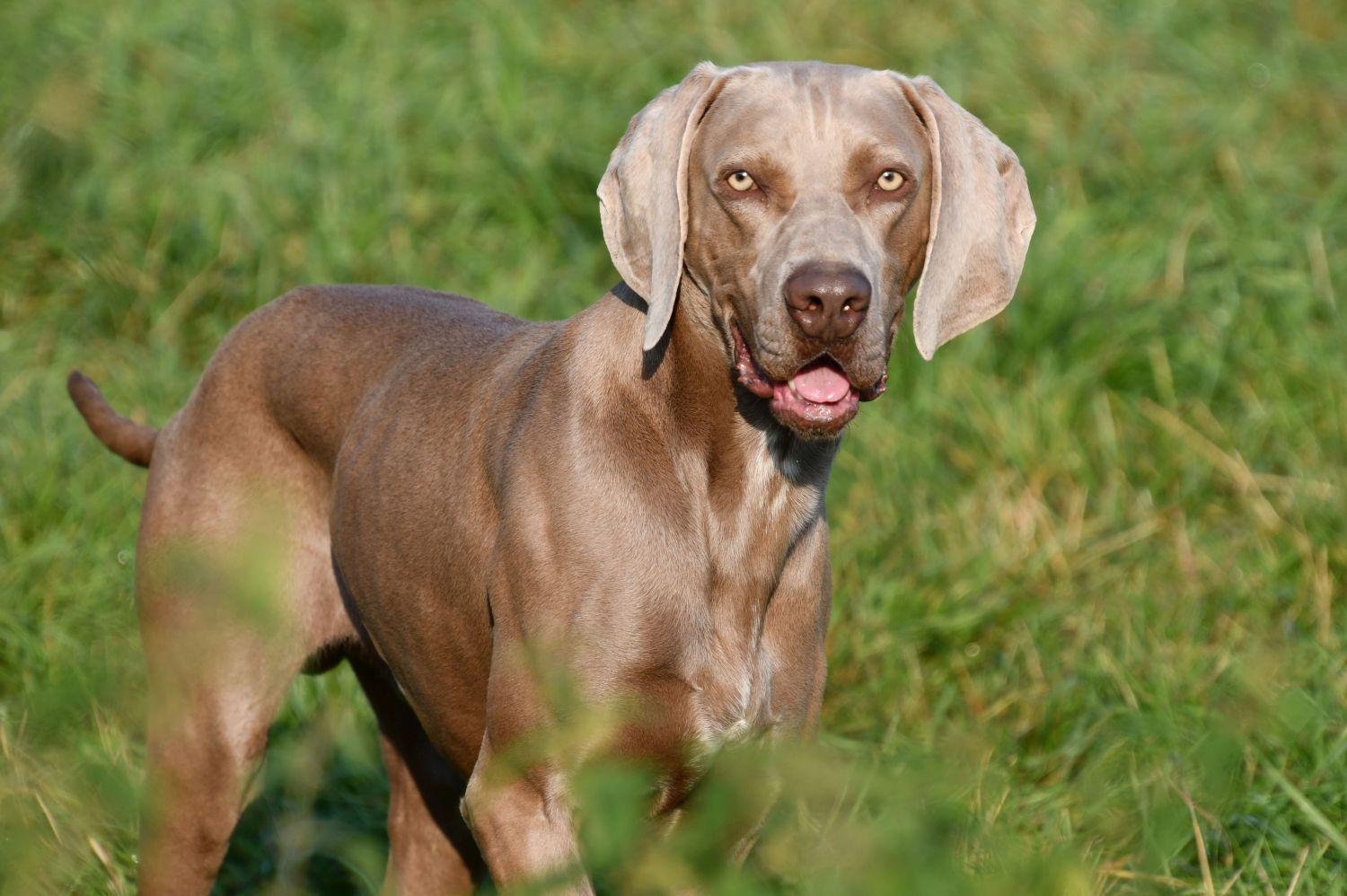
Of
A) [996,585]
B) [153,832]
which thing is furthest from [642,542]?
[996,585]

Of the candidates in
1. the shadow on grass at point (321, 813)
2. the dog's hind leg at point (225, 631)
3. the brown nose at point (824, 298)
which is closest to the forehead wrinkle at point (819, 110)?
the brown nose at point (824, 298)

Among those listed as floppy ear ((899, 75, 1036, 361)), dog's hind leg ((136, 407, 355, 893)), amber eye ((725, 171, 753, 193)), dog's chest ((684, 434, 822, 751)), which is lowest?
dog's hind leg ((136, 407, 355, 893))

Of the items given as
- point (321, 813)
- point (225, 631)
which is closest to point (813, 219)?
point (225, 631)

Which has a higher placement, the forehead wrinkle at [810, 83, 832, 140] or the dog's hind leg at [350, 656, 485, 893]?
the forehead wrinkle at [810, 83, 832, 140]

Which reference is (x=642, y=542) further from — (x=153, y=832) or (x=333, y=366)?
(x=153, y=832)

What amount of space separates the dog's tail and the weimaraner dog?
588 millimetres

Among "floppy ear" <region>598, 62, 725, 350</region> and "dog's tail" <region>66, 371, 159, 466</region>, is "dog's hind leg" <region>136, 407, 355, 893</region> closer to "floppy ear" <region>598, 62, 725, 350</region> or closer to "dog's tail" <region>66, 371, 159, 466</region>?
"dog's tail" <region>66, 371, 159, 466</region>

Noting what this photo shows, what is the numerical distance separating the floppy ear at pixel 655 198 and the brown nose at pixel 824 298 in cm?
25

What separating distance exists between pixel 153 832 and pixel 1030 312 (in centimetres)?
371

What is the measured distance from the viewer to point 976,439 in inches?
235

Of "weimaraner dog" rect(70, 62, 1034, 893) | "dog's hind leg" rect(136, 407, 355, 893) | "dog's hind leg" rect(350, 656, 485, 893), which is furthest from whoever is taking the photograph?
"dog's hind leg" rect(350, 656, 485, 893)

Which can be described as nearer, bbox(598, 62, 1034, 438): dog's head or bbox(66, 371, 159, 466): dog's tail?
bbox(598, 62, 1034, 438): dog's head

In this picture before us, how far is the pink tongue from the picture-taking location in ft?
9.96

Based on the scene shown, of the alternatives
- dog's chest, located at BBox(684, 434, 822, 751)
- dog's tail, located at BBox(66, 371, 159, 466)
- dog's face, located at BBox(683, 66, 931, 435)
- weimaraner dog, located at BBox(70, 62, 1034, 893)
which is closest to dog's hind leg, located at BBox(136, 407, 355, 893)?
weimaraner dog, located at BBox(70, 62, 1034, 893)
